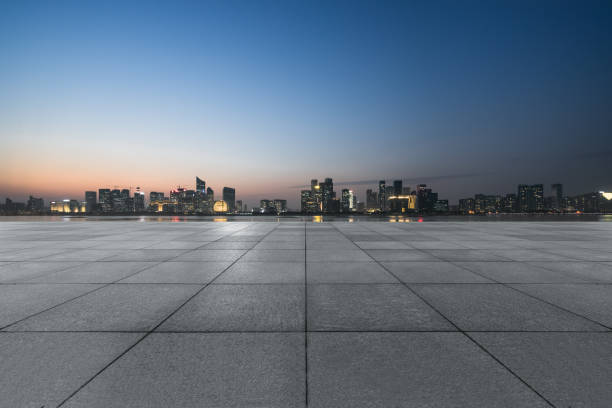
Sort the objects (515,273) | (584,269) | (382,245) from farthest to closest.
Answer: (382,245)
(584,269)
(515,273)

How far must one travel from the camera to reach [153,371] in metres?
2.89

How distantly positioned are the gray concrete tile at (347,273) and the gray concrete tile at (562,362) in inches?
107

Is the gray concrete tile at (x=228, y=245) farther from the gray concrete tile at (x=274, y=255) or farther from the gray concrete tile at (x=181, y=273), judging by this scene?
the gray concrete tile at (x=181, y=273)

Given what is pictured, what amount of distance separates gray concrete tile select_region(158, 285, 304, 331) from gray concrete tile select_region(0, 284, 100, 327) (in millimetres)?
2255

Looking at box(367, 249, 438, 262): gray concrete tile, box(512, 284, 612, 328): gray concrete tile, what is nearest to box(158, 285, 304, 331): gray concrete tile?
box(367, 249, 438, 262): gray concrete tile

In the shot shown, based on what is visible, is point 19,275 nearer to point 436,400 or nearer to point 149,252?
point 149,252

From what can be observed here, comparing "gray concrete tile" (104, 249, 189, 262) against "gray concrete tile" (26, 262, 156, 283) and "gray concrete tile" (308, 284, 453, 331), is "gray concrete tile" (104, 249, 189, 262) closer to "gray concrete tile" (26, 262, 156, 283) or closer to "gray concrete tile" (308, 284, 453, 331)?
"gray concrete tile" (26, 262, 156, 283)

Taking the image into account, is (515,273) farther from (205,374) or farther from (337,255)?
(205,374)

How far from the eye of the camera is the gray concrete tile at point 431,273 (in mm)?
6156

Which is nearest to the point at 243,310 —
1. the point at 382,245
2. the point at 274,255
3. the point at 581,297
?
the point at 274,255

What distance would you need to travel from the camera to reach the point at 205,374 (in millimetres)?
2834

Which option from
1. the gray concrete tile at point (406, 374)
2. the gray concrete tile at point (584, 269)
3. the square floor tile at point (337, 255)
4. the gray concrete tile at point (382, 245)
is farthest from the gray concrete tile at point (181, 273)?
the gray concrete tile at point (584, 269)

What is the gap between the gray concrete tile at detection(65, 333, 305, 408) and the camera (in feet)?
8.13

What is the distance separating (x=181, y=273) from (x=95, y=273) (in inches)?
78.4
